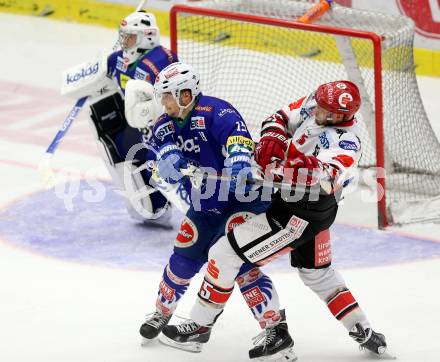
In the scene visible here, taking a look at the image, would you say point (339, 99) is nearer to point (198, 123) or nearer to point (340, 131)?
point (340, 131)

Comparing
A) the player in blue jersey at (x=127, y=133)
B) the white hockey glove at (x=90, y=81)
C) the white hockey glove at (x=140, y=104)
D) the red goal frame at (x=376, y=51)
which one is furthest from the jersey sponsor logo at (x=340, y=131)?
the white hockey glove at (x=90, y=81)

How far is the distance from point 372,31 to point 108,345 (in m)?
2.77

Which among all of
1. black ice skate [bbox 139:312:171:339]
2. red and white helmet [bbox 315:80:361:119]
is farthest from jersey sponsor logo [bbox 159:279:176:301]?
red and white helmet [bbox 315:80:361:119]

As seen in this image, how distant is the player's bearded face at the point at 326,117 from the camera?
4711mm

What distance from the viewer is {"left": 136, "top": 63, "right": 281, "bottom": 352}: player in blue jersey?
491cm

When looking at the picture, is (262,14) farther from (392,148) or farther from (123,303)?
(123,303)

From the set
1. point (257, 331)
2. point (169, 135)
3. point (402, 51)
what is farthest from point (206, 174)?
point (402, 51)

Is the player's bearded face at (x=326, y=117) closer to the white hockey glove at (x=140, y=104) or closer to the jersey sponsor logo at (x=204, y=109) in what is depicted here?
the jersey sponsor logo at (x=204, y=109)

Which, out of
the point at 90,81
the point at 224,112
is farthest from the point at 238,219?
the point at 90,81

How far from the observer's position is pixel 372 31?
6.91 meters

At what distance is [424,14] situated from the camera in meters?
9.04

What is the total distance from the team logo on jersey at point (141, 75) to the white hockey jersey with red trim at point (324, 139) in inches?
62.5

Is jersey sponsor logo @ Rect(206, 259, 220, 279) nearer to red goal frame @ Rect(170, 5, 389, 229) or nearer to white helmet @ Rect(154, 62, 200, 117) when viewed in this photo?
white helmet @ Rect(154, 62, 200, 117)

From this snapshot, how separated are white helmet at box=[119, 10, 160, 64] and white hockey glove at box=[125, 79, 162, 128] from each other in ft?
0.97
